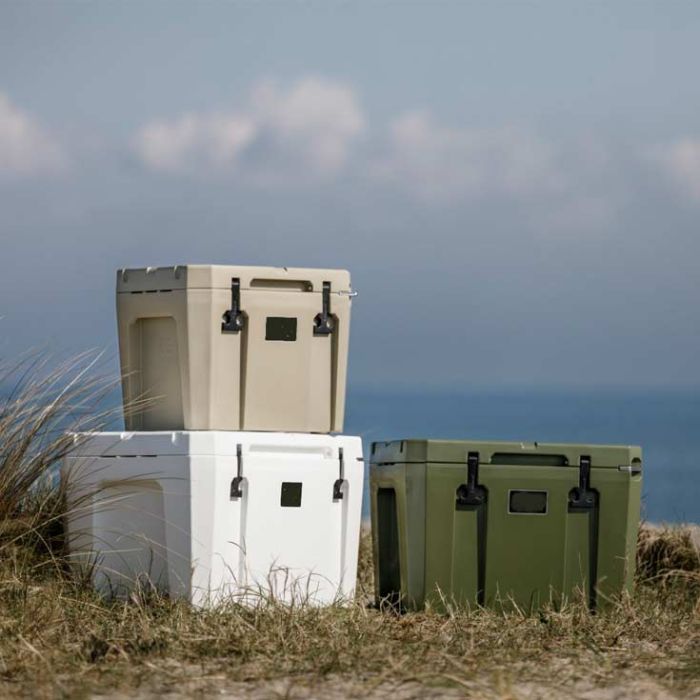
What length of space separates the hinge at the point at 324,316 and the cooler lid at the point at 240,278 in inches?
0.9

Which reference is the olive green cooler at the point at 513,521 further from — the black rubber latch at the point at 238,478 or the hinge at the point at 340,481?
the black rubber latch at the point at 238,478

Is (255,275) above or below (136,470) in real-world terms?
above

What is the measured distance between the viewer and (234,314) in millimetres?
5910

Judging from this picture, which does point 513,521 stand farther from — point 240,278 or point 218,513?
point 240,278

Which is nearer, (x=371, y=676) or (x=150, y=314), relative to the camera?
(x=371, y=676)

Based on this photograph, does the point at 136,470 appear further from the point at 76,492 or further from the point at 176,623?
the point at 176,623

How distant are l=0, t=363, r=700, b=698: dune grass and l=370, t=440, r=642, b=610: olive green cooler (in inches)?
5.5

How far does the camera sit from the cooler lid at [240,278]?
19.2 ft

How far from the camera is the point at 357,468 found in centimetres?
602

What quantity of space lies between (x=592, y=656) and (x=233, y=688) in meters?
1.36

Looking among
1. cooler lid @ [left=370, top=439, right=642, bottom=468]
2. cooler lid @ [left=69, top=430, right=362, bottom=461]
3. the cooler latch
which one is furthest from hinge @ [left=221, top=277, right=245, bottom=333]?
the cooler latch

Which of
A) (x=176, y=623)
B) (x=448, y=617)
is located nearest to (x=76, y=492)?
(x=176, y=623)

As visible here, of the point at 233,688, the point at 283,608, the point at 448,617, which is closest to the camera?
the point at 233,688

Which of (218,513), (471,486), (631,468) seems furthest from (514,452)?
(218,513)
